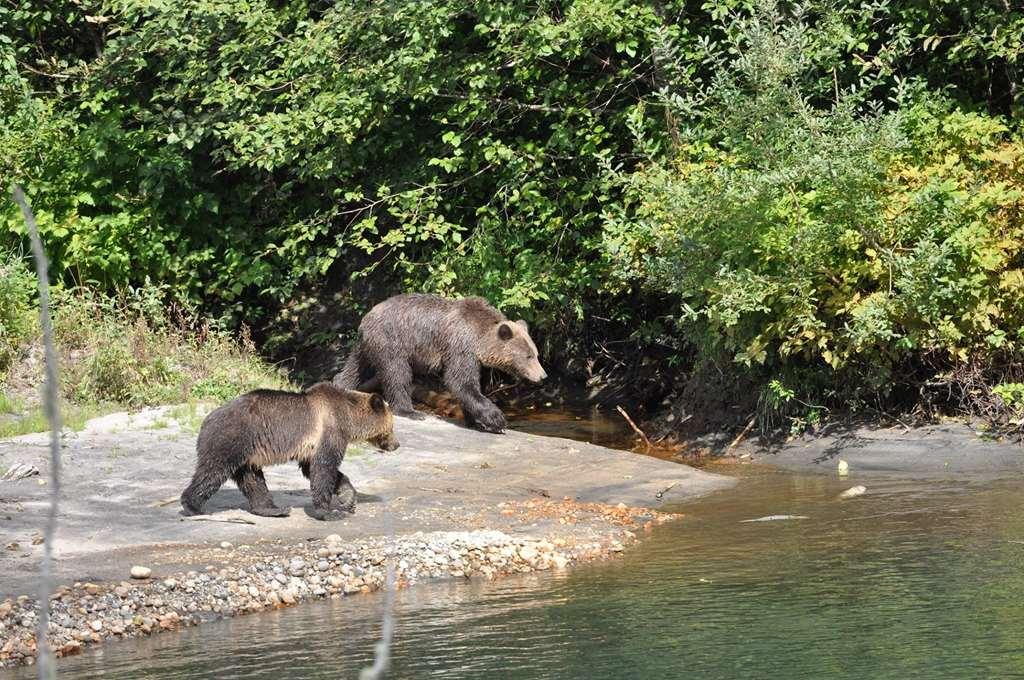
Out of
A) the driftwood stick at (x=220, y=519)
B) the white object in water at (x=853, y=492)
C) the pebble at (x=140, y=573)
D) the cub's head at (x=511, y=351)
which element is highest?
the cub's head at (x=511, y=351)

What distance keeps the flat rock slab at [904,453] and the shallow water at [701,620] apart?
2.36 m

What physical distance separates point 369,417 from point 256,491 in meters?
1.05

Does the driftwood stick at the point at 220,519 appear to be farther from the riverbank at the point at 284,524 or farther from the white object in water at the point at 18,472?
the white object in water at the point at 18,472

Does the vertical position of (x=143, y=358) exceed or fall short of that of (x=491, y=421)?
it exceeds it

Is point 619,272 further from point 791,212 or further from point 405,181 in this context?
point 405,181

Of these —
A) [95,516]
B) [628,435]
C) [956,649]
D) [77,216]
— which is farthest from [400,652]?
[77,216]

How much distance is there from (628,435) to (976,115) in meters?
5.34

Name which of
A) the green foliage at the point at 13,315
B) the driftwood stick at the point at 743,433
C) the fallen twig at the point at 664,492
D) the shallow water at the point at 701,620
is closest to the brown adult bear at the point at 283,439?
the shallow water at the point at 701,620

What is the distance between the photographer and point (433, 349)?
1430 cm

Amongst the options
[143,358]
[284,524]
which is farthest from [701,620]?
[143,358]

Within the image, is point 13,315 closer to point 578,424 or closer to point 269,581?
point 578,424

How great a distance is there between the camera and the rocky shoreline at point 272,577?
7715 millimetres

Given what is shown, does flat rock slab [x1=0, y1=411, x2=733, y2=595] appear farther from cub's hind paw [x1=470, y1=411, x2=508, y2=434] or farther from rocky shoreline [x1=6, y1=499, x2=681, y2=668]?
rocky shoreline [x1=6, y1=499, x2=681, y2=668]

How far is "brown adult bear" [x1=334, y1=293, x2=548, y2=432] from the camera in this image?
14203 mm
